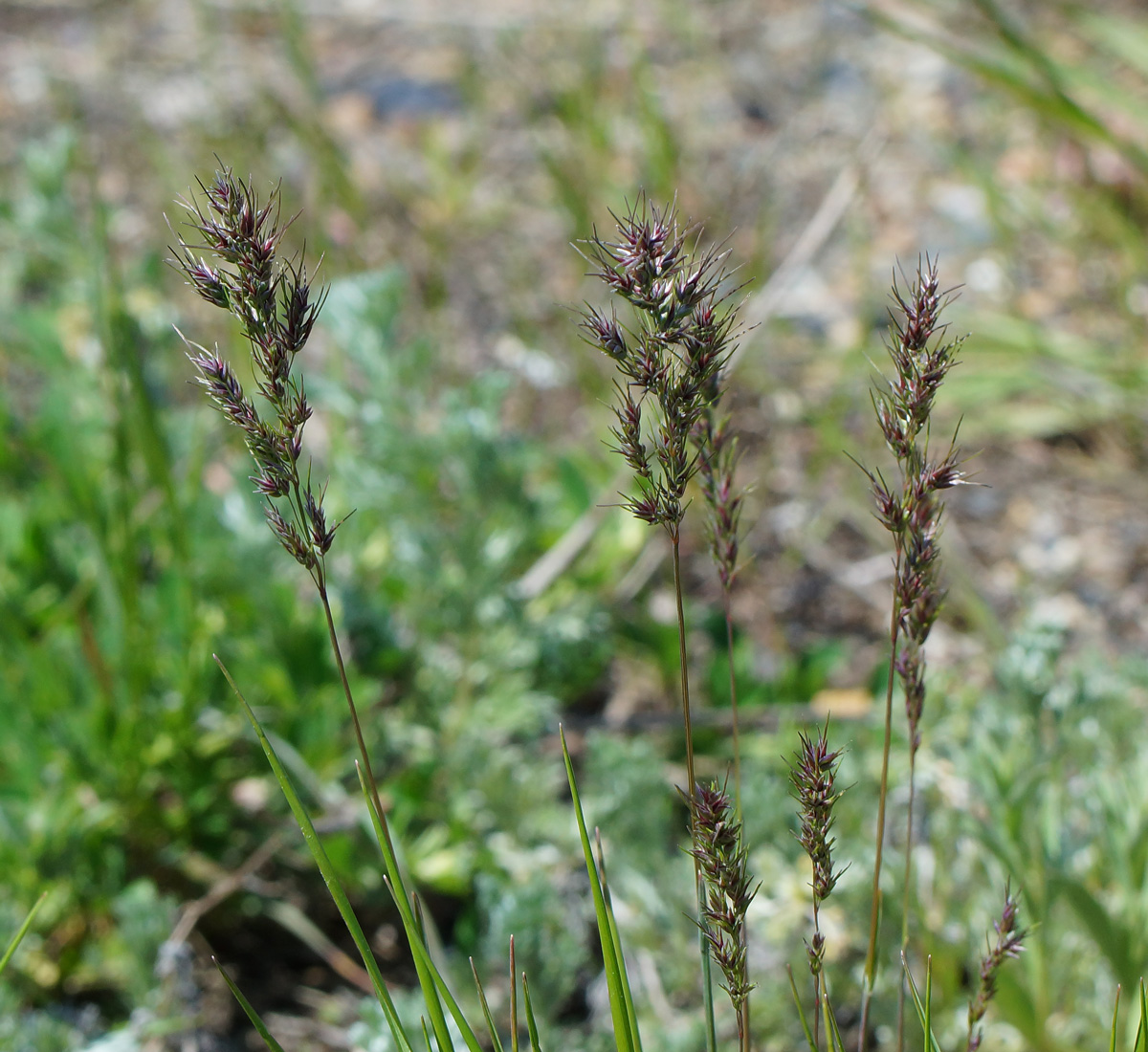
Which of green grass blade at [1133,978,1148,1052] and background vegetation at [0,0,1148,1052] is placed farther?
background vegetation at [0,0,1148,1052]

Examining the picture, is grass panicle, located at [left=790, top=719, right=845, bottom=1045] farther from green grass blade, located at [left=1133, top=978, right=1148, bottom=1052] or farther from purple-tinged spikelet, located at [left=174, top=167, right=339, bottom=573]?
purple-tinged spikelet, located at [left=174, top=167, right=339, bottom=573]

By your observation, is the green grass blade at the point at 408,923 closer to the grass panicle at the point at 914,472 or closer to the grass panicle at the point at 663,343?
the grass panicle at the point at 663,343

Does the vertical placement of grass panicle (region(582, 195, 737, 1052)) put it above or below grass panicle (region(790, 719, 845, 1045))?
above

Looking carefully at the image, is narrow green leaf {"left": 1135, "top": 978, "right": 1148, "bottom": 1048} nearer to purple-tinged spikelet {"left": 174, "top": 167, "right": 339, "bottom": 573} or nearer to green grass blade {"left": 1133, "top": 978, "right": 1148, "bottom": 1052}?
green grass blade {"left": 1133, "top": 978, "right": 1148, "bottom": 1052}

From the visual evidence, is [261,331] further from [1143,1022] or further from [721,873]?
[1143,1022]

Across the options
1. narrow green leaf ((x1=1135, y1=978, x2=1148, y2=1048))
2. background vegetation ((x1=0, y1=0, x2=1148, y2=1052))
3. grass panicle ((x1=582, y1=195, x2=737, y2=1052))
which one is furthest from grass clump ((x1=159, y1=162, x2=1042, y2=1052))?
background vegetation ((x1=0, y1=0, x2=1148, y2=1052))

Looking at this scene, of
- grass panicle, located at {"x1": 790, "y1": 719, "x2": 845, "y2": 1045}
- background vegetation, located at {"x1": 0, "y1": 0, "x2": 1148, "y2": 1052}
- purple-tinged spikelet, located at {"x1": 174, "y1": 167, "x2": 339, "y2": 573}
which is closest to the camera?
purple-tinged spikelet, located at {"x1": 174, "y1": 167, "x2": 339, "y2": 573}

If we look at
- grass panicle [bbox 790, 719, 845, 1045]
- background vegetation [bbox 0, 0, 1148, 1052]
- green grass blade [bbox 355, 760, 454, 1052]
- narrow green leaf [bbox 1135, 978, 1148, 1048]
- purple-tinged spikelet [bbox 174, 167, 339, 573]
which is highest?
background vegetation [bbox 0, 0, 1148, 1052]

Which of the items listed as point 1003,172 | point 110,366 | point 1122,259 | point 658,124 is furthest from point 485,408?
point 1003,172

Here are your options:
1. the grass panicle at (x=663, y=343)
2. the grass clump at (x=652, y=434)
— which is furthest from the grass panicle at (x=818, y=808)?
the grass panicle at (x=663, y=343)

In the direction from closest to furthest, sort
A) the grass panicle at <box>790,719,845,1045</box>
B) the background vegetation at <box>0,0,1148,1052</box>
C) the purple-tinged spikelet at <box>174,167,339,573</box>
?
the purple-tinged spikelet at <box>174,167,339,573</box> → the grass panicle at <box>790,719,845,1045</box> → the background vegetation at <box>0,0,1148,1052</box>
